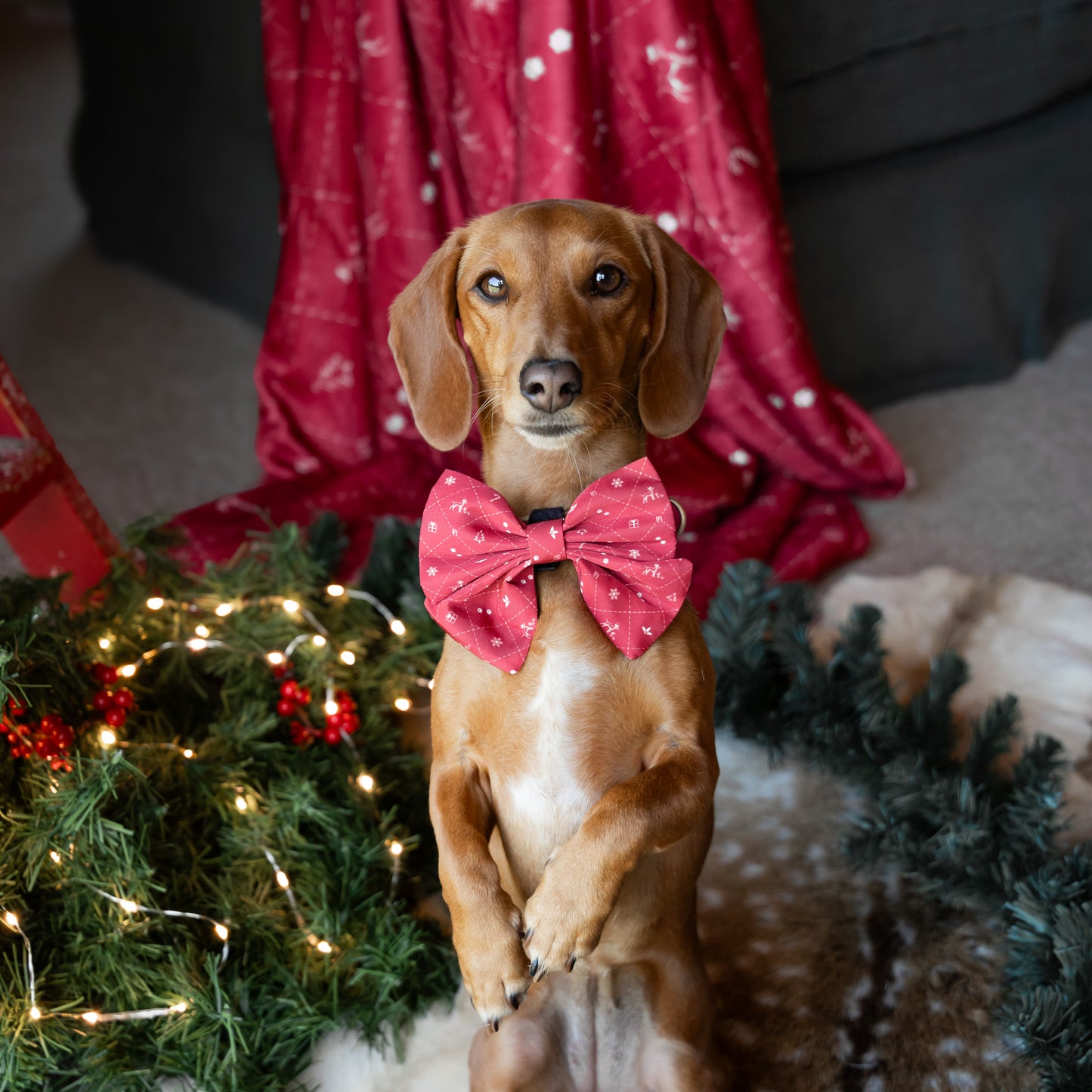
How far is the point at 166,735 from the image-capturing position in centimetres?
181

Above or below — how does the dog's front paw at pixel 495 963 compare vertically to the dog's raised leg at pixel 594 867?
below

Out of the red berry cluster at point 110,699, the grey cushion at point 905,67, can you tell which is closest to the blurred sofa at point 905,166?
the grey cushion at point 905,67

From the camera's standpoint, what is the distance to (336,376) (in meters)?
2.79

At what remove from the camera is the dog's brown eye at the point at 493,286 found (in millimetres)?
1406

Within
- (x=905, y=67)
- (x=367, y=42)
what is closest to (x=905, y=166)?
(x=905, y=67)

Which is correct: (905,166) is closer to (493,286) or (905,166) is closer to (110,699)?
(493,286)

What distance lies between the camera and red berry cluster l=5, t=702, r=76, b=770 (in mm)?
1495

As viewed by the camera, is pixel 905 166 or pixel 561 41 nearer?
pixel 561 41

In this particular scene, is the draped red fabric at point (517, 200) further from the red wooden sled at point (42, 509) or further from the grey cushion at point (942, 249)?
the red wooden sled at point (42, 509)

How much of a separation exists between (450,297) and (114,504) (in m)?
1.84

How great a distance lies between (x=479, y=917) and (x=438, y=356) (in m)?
0.75

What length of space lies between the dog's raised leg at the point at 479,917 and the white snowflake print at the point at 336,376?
66.8 inches

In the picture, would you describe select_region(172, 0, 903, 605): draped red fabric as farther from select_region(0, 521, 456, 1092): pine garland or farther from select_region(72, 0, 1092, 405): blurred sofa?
select_region(0, 521, 456, 1092): pine garland

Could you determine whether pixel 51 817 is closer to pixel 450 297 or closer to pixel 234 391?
pixel 450 297
